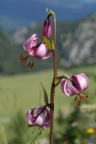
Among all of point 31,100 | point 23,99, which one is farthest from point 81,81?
point 23,99

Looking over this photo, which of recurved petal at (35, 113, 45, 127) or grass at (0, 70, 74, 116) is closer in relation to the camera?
recurved petal at (35, 113, 45, 127)

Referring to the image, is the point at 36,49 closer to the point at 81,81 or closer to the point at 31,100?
the point at 81,81

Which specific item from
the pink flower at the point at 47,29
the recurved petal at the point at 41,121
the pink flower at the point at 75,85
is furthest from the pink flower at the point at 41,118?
the pink flower at the point at 47,29

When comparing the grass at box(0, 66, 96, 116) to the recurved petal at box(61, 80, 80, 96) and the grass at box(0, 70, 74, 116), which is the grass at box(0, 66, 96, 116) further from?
the recurved petal at box(61, 80, 80, 96)

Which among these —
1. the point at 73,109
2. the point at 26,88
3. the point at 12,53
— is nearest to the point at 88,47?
the point at 12,53

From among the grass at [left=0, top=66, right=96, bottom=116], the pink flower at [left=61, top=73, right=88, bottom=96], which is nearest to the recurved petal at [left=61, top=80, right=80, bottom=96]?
the pink flower at [left=61, top=73, right=88, bottom=96]
